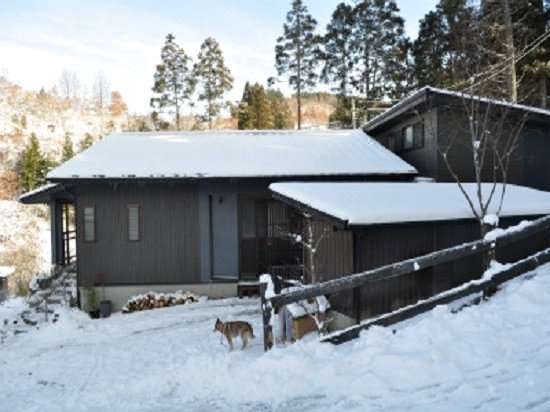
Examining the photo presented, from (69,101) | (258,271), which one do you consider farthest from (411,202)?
(69,101)

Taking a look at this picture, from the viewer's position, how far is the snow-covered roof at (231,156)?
45.0 feet

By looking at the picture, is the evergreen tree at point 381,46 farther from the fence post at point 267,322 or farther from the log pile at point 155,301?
the fence post at point 267,322

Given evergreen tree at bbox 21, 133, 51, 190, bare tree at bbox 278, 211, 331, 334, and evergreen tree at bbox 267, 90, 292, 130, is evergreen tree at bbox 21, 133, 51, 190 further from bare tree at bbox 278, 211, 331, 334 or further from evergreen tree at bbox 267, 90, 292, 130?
bare tree at bbox 278, 211, 331, 334

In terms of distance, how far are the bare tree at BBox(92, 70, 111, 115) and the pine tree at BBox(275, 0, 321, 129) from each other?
47.8m

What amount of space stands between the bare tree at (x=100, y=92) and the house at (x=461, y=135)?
66.2m

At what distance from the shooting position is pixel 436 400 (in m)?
4.43

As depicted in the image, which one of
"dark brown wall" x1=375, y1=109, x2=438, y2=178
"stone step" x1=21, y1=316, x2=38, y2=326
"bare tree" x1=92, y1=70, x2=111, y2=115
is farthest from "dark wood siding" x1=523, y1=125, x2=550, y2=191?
"bare tree" x1=92, y1=70, x2=111, y2=115

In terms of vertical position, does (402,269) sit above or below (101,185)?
below

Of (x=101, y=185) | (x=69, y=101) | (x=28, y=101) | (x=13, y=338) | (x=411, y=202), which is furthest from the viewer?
(x=69, y=101)

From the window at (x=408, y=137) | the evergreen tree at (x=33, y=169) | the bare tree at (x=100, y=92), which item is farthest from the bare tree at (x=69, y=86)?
the window at (x=408, y=137)

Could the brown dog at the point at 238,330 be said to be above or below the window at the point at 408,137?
below

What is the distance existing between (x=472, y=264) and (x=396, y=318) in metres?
4.16

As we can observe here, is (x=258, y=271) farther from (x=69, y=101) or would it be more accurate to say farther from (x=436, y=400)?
(x=69, y=101)

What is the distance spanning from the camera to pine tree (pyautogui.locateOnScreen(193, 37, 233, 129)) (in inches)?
1464
